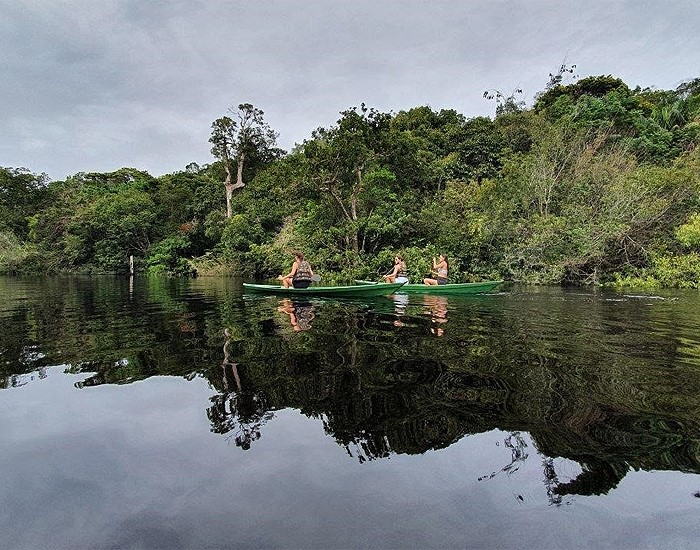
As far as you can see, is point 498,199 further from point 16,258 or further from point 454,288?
point 16,258

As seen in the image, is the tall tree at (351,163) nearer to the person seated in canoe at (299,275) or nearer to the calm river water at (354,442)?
the person seated in canoe at (299,275)

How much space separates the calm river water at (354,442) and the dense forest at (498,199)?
39.2 ft

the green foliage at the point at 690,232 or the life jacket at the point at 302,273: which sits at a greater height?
the green foliage at the point at 690,232

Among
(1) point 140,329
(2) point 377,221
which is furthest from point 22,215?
(1) point 140,329

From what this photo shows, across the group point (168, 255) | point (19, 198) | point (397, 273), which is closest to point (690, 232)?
point (397, 273)

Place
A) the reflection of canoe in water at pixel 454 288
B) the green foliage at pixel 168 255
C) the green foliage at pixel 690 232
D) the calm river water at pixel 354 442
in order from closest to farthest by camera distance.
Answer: the calm river water at pixel 354 442 → the reflection of canoe in water at pixel 454 288 → the green foliage at pixel 690 232 → the green foliage at pixel 168 255

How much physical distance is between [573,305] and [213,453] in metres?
9.47

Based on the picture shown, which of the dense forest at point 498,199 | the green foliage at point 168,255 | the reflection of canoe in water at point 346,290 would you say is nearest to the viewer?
the reflection of canoe in water at point 346,290

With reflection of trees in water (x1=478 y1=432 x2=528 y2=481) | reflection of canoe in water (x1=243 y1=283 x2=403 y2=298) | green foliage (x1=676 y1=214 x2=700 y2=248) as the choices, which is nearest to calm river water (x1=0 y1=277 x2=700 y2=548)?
reflection of trees in water (x1=478 y1=432 x2=528 y2=481)

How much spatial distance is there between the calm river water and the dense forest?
39.2 feet

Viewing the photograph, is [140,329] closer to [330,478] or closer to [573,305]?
[330,478]

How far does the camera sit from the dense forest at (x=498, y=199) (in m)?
16.9

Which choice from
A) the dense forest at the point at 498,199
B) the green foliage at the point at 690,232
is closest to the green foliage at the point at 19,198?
the dense forest at the point at 498,199

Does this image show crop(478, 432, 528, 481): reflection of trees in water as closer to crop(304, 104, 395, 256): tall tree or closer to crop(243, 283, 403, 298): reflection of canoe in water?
crop(243, 283, 403, 298): reflection of canoe in water
